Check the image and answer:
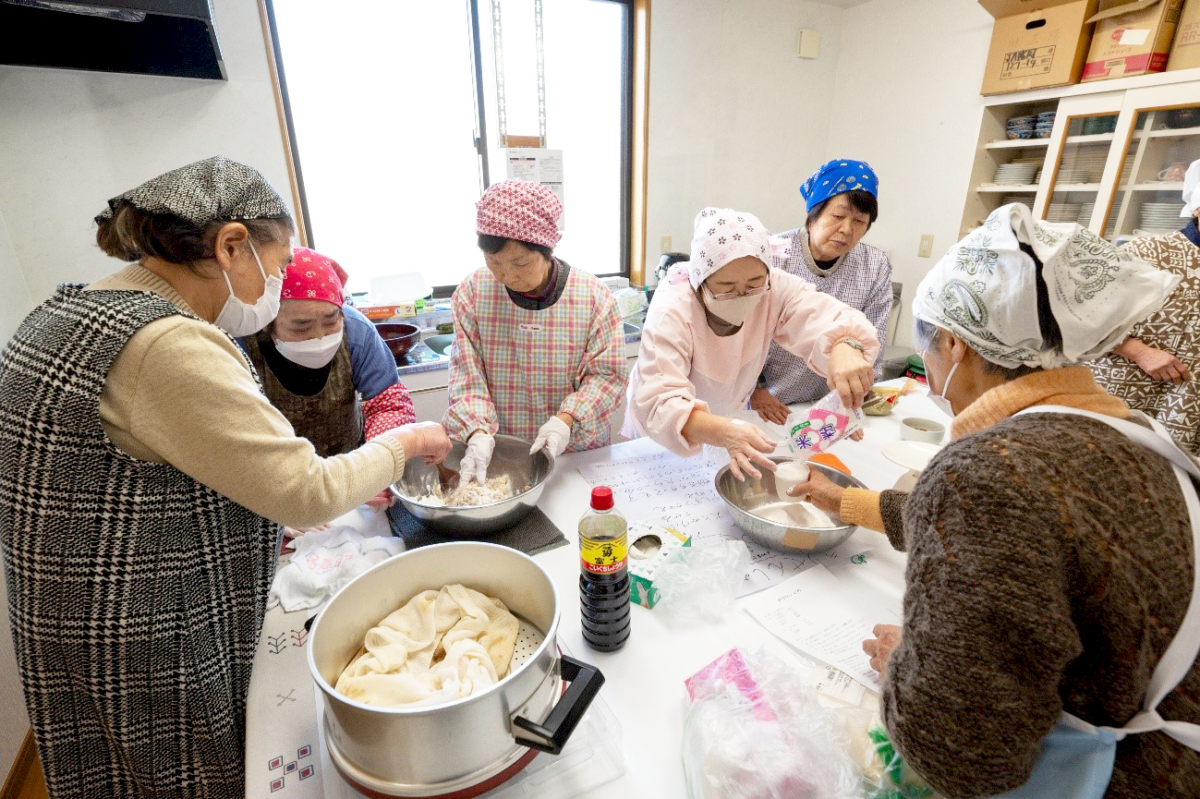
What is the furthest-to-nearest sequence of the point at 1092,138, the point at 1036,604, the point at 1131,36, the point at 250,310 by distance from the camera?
1. the point at 1092,138
2. the point at 1131,36
3. the point at 250,310
4. the point at 1036,604

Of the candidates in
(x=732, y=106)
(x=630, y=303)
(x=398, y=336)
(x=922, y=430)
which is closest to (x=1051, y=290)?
(x=922, y=430)

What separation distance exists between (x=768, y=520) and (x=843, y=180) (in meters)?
1.46

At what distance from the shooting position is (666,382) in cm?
143

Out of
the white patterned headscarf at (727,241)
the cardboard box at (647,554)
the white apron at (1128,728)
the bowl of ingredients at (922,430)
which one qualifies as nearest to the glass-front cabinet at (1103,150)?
the bowl of ingredients at (922,430)

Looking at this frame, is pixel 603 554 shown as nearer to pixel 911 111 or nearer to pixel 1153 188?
pixel 1153 188

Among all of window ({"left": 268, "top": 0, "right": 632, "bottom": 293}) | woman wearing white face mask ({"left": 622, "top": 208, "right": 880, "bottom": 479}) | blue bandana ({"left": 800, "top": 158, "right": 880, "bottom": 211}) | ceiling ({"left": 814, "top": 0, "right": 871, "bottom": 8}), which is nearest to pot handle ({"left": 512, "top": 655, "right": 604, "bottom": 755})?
woman wearing white face mask ({"left": 622, "top": 208, "right": 880, "bottom": 479})

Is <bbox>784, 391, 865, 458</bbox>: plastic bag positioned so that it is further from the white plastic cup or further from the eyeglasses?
the eyeglasses

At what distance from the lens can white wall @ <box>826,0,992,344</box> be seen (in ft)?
10.8

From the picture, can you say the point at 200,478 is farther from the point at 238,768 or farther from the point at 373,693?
the point at 238,768

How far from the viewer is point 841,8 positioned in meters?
3.79

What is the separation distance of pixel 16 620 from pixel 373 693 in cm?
60

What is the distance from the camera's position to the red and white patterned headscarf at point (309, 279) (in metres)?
1.33

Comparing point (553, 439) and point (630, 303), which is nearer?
point (553, 439)

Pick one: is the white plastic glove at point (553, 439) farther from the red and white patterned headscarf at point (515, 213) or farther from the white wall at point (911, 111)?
the white wall at point (911, 111)
